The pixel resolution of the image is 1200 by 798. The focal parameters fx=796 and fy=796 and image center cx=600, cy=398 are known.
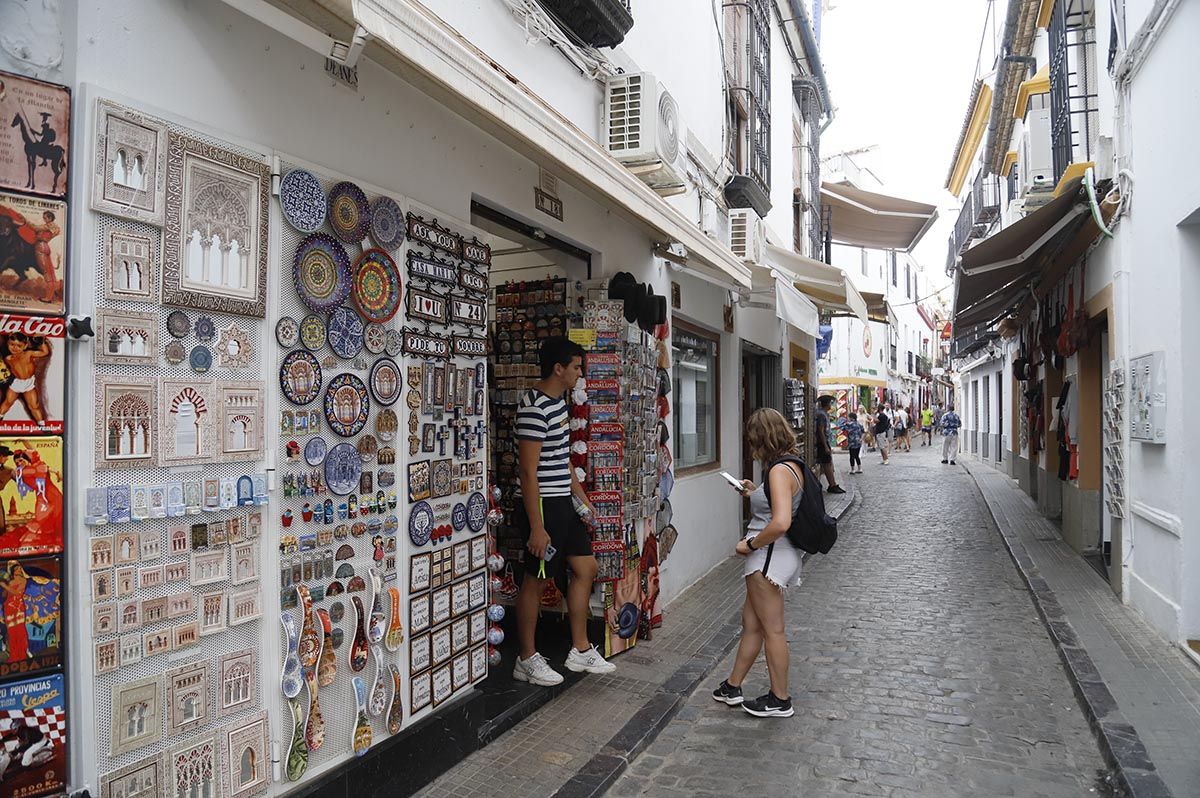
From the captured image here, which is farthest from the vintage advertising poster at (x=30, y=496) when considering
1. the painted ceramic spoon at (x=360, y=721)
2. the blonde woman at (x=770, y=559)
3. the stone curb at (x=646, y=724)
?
the blonde woman at (x=770, y=559)

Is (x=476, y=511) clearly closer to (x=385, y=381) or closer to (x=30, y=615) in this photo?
(x=385, y=381)

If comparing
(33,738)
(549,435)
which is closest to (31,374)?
(33,738)

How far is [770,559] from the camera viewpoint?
457 cm

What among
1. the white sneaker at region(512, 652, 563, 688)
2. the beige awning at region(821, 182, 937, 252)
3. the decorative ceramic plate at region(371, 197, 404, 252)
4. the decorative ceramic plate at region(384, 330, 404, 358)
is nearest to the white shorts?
the white sneaker at region(512, 652, 563, 688)

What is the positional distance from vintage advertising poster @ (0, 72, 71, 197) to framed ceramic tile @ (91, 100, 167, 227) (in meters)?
0.08

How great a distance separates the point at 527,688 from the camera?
4.74m

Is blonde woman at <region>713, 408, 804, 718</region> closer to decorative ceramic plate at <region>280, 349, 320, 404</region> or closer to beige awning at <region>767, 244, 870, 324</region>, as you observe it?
decorative ceramic plate at <region>280, 349, 320, 404</region>

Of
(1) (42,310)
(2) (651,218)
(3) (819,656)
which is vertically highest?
(2) (651,218)

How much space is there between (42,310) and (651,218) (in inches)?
134

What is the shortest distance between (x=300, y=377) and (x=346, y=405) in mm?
265

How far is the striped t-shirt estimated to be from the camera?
4.82 m

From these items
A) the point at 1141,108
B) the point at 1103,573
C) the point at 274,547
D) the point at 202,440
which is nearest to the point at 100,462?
the point at 202,440

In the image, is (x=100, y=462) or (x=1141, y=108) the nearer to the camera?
(x=100, y=462)

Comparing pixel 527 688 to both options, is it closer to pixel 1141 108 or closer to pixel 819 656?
pixel 819 656
